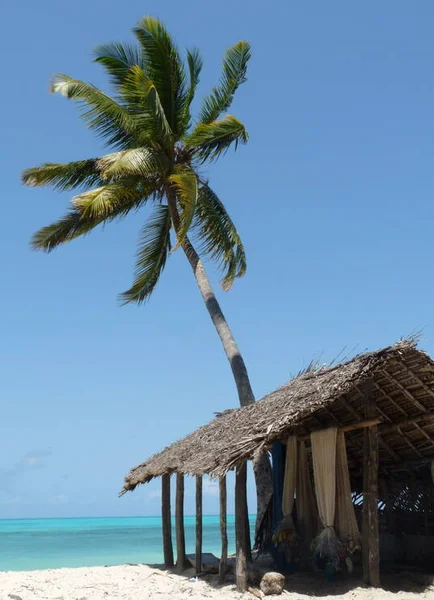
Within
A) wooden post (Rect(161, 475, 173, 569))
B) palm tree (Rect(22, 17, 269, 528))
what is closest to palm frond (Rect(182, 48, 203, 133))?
palm tree (Rect(22, 17, 269, 528))

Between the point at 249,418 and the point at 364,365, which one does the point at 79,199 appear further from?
the point at 364,365

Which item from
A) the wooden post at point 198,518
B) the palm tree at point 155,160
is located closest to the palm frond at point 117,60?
the palm tree at point 155,160

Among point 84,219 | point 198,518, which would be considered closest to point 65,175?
point 84,219

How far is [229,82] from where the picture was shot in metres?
12.9

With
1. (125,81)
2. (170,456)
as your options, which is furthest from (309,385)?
(125,81)

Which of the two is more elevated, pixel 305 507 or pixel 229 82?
pixel 229 82

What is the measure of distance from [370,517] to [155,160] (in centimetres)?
677

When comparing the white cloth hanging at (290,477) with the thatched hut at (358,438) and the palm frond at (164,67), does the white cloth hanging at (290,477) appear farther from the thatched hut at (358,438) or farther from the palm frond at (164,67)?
the palm frond at (164,67)

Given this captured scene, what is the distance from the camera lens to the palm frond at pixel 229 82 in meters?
12.7

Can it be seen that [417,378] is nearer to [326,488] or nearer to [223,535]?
[326,488]

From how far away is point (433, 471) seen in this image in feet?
29.0

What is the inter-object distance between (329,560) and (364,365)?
2142 millimetres

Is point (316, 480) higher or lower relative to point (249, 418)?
lower

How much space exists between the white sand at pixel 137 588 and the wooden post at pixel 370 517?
0.73 ft
